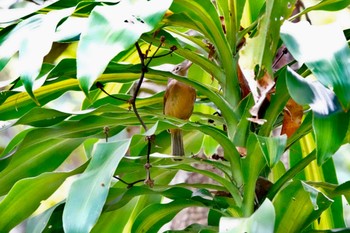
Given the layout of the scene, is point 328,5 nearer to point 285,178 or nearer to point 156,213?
point 285,178

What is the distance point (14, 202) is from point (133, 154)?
31 cm

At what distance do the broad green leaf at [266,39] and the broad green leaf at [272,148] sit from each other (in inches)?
3.1

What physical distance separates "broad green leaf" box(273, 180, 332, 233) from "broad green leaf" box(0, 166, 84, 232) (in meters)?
0.27

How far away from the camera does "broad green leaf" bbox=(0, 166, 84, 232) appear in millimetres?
756

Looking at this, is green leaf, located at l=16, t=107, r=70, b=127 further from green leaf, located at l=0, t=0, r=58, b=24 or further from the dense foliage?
green leaf, located at l=0, t=0, r=58, b=24

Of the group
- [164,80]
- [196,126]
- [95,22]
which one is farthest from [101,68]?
[164,80]

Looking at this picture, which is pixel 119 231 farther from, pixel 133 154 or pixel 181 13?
pixel 181 13

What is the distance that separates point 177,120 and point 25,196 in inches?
8.6

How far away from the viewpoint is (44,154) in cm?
90

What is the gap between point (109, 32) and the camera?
1.86 feet

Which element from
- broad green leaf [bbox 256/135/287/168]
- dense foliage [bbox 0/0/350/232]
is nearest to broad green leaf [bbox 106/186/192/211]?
dense foliage [bbox 0/0/350/232]

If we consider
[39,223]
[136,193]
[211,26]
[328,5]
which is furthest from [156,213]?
[328,5]

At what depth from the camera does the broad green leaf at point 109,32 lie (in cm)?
53

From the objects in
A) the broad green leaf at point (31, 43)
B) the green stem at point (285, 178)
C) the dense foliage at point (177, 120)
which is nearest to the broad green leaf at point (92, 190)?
the dense foliage at point (177, 120)
